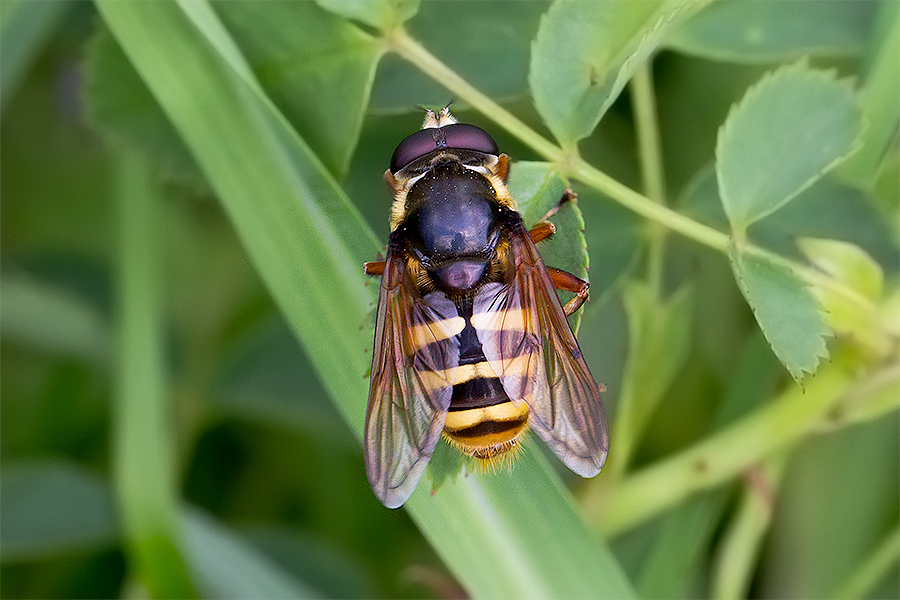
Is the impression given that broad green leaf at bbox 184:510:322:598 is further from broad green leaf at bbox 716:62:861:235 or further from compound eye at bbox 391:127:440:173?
broad green leaf at bbox 716:62:861:235

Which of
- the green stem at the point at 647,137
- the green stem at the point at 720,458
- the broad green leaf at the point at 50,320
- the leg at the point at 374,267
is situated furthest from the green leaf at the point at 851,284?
the broad green leaf at the point at 50,320

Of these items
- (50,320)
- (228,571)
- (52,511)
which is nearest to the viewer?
(228,571)

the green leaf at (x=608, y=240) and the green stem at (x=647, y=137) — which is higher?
the green stem at (x=647, y=137)

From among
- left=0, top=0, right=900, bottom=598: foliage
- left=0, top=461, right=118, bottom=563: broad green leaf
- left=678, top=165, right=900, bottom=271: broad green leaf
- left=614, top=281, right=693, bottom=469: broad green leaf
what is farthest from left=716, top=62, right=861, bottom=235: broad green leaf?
left=0, top=461, right=118, bottom=563: broad green leaf

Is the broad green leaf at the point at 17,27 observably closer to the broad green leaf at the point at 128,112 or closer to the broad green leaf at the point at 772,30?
the broad green leaf at the point at 128,112

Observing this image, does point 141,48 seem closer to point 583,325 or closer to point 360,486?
point 583,325

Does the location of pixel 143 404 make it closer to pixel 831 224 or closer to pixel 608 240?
pixel 608 240

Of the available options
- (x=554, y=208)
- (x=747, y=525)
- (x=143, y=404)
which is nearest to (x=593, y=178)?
(x=554, y=208)
